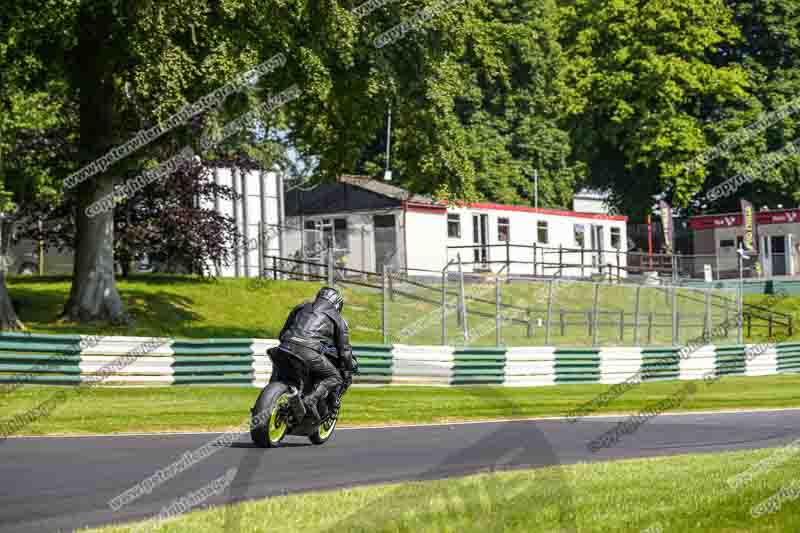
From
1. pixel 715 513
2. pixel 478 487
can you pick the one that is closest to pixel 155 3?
pixel 478 487

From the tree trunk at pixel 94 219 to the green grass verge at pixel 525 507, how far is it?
1805 centimetres

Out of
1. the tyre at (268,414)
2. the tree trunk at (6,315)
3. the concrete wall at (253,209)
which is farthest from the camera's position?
the concrete wall at (253,209)

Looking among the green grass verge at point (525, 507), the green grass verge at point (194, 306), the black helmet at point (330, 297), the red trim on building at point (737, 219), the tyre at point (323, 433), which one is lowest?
the tyre at point (323, 433)

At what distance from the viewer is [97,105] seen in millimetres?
27328

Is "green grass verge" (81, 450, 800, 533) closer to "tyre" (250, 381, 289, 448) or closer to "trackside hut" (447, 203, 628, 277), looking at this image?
"tyre" (250, 381, 289, 448)

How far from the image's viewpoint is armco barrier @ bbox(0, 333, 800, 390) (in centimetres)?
1994

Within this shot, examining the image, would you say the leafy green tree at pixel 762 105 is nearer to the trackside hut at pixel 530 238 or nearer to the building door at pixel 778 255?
the building door at pixel 778 255

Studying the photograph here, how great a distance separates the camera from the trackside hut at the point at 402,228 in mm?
42531

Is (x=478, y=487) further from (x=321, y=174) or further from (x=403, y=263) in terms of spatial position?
(x=403, y=263)

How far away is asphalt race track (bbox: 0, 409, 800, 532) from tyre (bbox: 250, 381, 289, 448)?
17cm

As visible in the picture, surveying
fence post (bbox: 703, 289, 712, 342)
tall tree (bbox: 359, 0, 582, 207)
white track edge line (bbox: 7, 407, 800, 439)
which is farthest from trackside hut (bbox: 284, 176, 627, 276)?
white track edge line (bbox: 7, 407, 800, 439)

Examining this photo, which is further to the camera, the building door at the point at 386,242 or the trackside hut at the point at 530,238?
the trackside hut at the point at 530,238

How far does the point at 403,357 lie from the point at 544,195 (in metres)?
35.2

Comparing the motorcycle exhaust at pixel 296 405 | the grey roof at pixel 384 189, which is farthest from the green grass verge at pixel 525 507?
the grey roof at pixel 384 189
